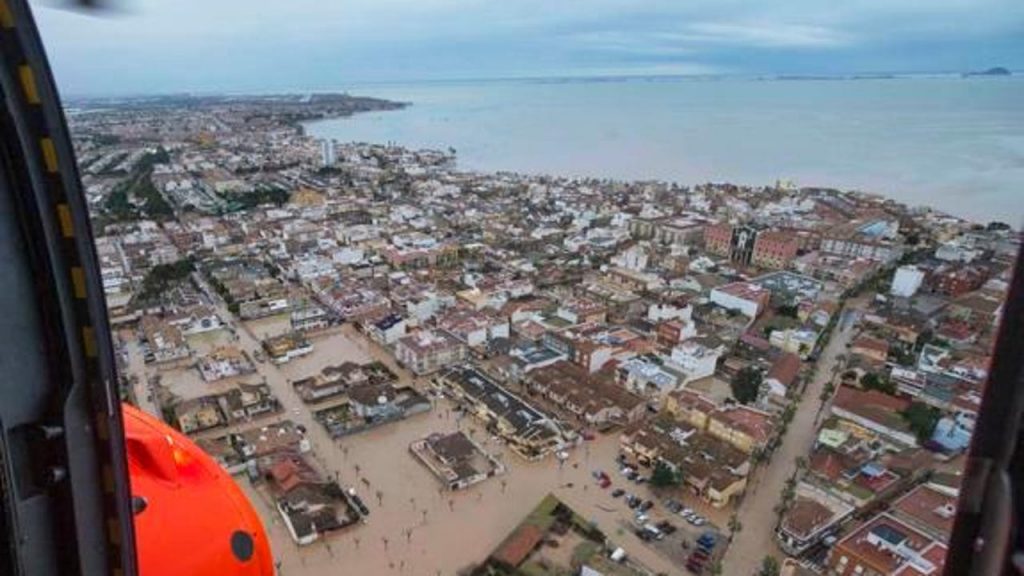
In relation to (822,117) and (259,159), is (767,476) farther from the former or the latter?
(822,117)

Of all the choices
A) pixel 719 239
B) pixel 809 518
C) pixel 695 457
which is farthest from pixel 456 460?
pixel 719 239

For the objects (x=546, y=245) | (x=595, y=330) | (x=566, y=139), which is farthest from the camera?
(x=566, y=139)

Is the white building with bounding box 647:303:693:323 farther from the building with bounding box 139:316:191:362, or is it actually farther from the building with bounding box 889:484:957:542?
the building with bounding box 139:316:191:362

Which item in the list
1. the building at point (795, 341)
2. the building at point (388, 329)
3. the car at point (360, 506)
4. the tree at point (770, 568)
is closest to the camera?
the tree at point (770, 568)

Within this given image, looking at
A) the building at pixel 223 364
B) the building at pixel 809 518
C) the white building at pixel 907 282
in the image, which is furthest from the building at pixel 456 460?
the white building at pixel 907 282

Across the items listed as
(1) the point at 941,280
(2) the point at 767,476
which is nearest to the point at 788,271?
(1) the point at 941,280

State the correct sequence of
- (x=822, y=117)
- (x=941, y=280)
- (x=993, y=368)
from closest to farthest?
(x=993, y=368)
(x=941, y=280)
(x=822, y=117)

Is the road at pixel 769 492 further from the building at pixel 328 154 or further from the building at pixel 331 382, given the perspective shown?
the building at pixel 328 154
